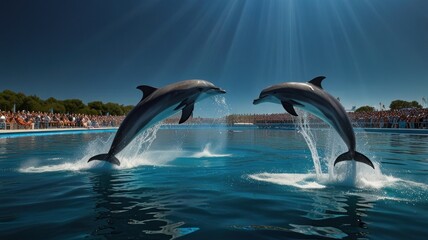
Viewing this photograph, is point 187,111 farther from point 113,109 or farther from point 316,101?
point 113,109

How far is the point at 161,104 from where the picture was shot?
8.48 m

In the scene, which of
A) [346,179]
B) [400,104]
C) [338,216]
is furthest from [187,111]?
[400,104]

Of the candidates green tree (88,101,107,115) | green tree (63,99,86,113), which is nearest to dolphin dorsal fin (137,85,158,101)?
green tree (63,99,86,113)

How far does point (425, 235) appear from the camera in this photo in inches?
165

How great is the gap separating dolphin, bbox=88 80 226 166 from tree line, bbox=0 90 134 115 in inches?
2730

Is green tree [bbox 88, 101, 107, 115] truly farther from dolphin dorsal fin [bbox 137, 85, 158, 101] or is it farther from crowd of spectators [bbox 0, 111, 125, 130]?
dolphin dorsal fin [bbox 137, 85, 158, 101]

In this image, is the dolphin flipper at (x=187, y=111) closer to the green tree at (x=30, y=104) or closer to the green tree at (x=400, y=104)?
the green tree at (x=30, y=104)

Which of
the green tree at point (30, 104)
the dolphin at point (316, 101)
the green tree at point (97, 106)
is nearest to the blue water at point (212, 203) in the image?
the dolphin at point (316, 101)

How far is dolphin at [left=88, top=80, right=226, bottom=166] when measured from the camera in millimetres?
8469

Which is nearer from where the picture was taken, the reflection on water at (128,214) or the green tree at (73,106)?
the reflection on water at (128,214)

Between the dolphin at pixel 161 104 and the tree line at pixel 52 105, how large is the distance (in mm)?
69333

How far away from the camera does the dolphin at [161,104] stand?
8469 millimetres

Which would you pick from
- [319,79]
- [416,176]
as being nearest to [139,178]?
[319,79]

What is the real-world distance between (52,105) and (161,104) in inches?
3657
